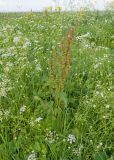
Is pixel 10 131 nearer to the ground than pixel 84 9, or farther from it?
nearer to the ground

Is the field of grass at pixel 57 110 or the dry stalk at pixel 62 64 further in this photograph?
the dry stalk at pixel 62 64

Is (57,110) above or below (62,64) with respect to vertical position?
below

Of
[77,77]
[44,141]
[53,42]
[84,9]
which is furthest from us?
[84,9]

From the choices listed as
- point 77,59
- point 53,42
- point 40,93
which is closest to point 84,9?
point 53,42

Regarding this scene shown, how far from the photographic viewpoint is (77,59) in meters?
4.68

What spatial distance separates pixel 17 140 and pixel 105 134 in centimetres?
70

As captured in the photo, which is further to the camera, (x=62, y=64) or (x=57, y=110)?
(x=57, y=110)

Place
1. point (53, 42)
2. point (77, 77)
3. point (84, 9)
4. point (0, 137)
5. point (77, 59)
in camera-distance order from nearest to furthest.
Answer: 1. point (0, 137)
2. point (77, 77)
3. point (77, 59)
4. point (53, 42)
5. point (84, 9)

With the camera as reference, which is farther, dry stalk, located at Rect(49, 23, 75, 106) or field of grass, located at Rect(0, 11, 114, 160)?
dry stalk, located at Rect(49, 23, 75, 106)

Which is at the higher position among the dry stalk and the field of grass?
the dry stalk

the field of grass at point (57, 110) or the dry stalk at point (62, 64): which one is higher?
the dry stalk at point (62, 64)

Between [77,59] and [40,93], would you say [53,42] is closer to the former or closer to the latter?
[77,59]

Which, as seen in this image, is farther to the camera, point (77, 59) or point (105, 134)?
point (77, 59)

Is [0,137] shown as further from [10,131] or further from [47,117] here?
[47,117]
